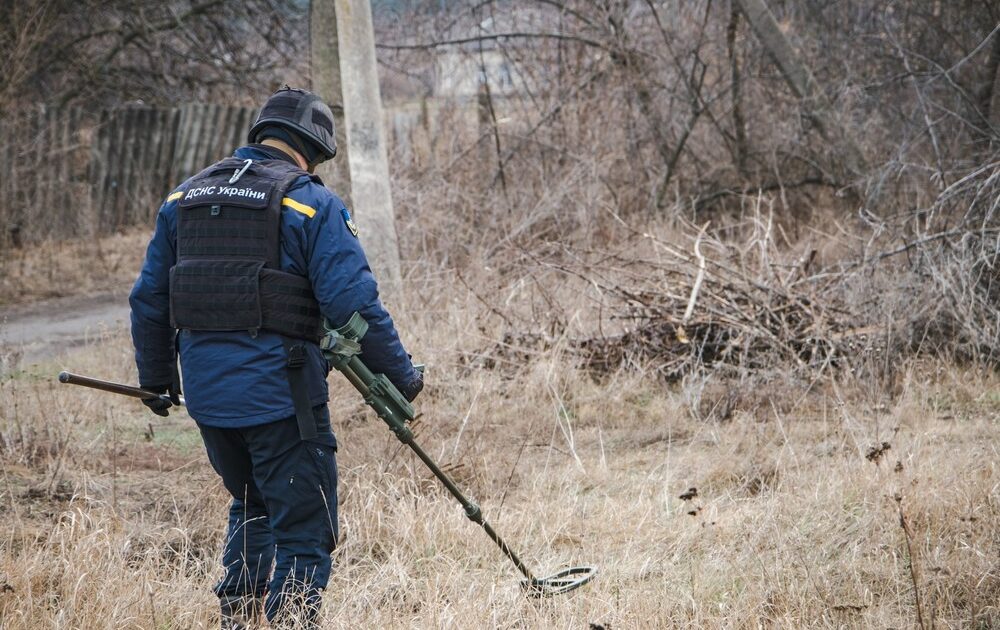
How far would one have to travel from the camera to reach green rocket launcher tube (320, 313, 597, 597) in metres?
3.24

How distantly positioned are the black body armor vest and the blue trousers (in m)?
0.35

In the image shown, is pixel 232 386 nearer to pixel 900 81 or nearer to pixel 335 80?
pixel 335 80

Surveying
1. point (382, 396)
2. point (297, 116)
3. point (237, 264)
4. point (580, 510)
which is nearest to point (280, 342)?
point (237, 264)

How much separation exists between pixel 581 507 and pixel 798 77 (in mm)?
7231

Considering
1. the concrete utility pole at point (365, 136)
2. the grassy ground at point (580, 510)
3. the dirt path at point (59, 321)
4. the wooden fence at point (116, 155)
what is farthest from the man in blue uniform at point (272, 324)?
the wooden fence at point (116, 155)

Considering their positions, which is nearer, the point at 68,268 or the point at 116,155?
the point at 68,268

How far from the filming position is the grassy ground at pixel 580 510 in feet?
11.5

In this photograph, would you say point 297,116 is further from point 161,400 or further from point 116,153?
point 116,153

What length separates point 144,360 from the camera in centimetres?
350

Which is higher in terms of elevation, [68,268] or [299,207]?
[299,207]

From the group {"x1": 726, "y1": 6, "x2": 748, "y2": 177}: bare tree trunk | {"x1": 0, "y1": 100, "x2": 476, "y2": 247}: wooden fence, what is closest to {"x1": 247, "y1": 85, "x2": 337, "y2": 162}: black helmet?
{"x1": 0, "y1": 100, "x2": 476, "y2": 247}: wooden fence

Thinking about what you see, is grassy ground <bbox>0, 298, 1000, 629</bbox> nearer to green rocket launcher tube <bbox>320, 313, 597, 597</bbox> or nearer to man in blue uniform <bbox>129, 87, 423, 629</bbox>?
green rocket launcher tube <bbox>320, 313, 597, 597</bbox>

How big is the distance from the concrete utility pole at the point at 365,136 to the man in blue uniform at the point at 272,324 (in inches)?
170

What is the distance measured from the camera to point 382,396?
3406 millimetres
